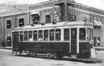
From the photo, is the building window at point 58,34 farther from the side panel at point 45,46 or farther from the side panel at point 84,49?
the side panel at point 84,49

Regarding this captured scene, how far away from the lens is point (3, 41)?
37.3 meters

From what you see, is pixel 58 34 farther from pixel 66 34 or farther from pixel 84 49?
pixel 84 49

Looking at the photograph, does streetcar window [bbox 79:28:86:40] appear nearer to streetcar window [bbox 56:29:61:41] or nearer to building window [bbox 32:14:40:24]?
streetcar window [bbox 56:29:61:41]

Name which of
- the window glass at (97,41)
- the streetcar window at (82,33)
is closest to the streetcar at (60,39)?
the streetcar window at (82,33)

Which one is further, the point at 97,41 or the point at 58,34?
the point at 97,41

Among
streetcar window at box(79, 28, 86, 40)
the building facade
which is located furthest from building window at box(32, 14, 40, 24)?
streetcar window at box(79, 28, 86, 40)

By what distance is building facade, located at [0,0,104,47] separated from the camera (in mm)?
29281

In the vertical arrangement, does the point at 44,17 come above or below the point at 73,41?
above

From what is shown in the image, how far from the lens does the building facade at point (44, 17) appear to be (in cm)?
2928

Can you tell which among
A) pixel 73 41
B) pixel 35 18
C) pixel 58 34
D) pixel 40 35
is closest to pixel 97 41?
pixel 35 18

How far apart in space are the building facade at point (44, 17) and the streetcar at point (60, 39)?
7109 mm

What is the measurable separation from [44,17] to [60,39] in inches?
530

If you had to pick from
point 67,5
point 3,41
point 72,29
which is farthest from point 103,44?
point 72,29

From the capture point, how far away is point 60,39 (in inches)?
672
